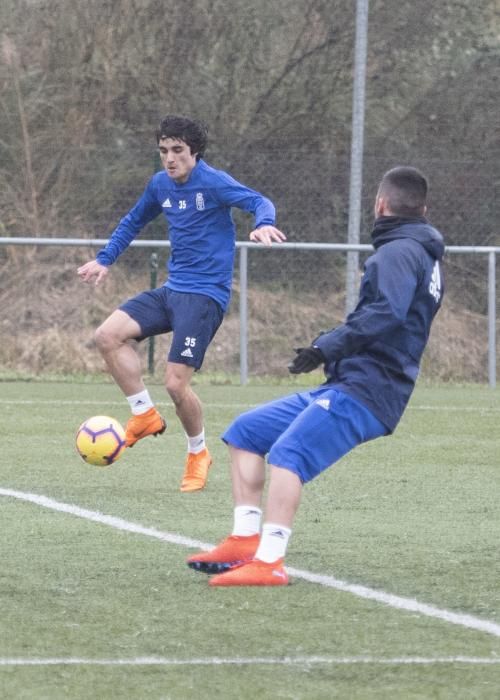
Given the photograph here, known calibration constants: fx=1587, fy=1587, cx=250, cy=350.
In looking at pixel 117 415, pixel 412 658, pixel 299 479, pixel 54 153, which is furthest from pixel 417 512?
pixel 54 153

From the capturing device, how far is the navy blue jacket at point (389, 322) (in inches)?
218

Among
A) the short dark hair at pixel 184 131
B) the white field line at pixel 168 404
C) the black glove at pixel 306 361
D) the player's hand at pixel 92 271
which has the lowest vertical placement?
the white field line at pixel 168 404

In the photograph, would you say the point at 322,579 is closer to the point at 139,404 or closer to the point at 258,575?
the point at 258,575

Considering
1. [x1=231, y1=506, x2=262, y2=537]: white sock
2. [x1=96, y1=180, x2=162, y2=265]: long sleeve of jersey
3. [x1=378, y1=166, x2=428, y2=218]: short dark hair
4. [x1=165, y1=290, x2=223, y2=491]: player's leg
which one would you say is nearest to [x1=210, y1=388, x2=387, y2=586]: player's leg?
[x1=231, y1=506, x2=262, y2=537]: white sock

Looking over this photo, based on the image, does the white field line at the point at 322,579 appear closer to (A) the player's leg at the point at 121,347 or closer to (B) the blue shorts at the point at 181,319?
(A) the player's leg at the point at 121,347

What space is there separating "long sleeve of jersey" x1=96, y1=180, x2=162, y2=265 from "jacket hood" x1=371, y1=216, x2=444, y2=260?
3737mm

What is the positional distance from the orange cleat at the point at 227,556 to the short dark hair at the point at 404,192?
1.37m

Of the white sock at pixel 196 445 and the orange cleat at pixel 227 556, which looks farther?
the white sock at pixel 196 445

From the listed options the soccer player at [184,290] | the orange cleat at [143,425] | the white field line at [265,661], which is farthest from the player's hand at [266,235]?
the white field line at [265,661]

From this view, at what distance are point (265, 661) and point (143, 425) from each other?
15.4 ft

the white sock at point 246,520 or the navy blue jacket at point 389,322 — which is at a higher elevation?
the navy blue jacket at point 389,322

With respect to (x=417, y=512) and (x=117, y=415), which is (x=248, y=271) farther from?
(x=417, y=512)

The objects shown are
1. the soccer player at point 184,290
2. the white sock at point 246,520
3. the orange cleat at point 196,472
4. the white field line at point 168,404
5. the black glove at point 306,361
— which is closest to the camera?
the black glove at point 306,361

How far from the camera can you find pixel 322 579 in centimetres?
588
